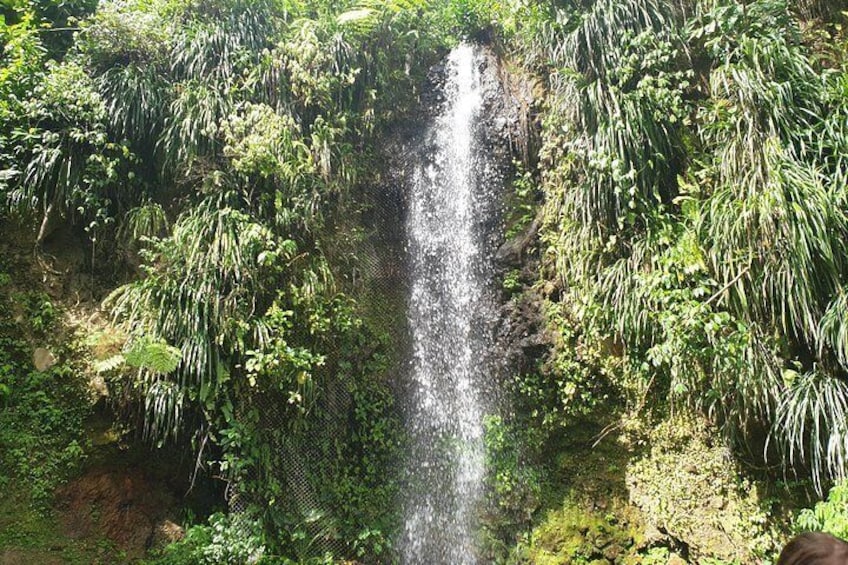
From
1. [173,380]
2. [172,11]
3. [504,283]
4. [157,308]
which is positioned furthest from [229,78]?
[504,283]

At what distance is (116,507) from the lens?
4641 mm

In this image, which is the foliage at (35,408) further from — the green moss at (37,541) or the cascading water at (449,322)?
the cascading water at (449,322)

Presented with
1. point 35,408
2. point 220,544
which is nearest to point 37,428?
point 35,408

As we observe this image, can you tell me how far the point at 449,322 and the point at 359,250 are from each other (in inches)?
50.8

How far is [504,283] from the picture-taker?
5.93 meters

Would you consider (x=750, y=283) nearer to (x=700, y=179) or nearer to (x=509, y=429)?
(x=700, y=179)

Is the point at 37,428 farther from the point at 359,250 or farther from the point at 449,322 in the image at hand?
the point at 449,322

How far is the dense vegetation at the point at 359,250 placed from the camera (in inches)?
167

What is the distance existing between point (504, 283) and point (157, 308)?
339cm

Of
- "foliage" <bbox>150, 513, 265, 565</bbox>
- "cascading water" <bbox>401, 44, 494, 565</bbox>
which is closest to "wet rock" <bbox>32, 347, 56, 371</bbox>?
"foliage" <bbox>150, 513, 265, 565</bbox>

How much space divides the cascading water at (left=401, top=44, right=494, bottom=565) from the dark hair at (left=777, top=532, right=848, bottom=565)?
4.27 m

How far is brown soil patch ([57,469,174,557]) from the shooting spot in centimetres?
446

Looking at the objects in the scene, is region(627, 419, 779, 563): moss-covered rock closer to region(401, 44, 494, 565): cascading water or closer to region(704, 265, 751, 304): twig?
region(704, 265, 751, 304): twig

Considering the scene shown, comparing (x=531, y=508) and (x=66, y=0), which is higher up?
(x=66, y=0)
